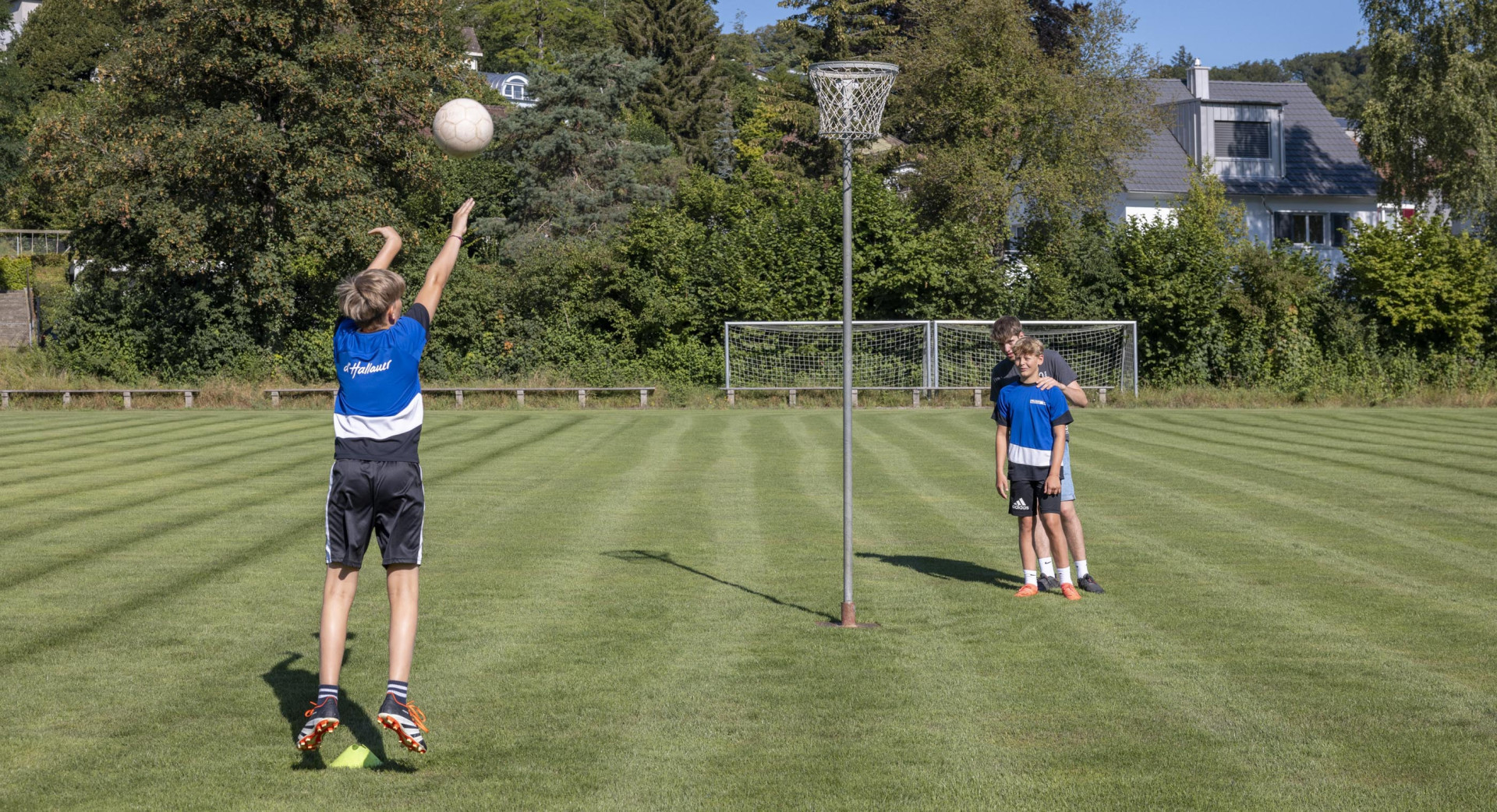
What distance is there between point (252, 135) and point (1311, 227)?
41.6 m

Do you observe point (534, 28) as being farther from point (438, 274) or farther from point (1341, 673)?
point (1341, 673)

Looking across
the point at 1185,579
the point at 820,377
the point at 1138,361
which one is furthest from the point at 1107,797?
the point at 1138,361

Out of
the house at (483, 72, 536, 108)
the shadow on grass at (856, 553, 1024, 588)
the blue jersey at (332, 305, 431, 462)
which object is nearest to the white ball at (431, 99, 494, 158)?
the blue jersey at (332, 305, 431, 462)

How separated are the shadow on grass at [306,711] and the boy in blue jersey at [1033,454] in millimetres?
4507

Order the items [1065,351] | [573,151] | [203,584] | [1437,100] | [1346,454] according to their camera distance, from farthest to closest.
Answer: [573,151]
[1437,100]
[1065,351]
[1346,454]
[203,584]

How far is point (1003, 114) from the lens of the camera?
35125 mm

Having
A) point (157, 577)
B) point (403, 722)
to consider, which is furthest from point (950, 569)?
point (157, 577)

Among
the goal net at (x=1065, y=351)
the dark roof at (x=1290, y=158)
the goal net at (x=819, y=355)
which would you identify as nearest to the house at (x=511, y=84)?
the dark roof at (x=1290, y=158)

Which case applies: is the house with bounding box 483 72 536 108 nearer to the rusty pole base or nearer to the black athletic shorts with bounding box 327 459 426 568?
the rusty pole base

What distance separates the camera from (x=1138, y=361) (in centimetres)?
3381

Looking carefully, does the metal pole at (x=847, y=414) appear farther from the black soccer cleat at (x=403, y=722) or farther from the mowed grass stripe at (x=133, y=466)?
the mowed grass stripe at (x=133, y=466)

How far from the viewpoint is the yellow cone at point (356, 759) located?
535cm

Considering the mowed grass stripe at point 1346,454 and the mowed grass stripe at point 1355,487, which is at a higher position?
the mowed grass stripe at point 1346,454

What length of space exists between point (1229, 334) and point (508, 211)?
28.3 meters
